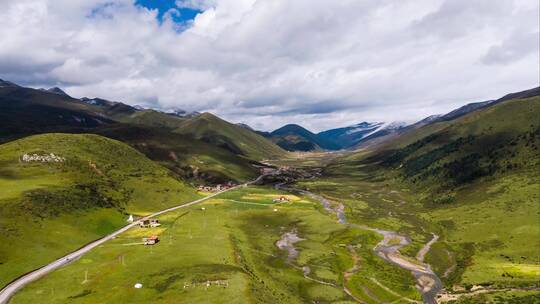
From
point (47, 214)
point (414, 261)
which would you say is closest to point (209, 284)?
point (414, 261)

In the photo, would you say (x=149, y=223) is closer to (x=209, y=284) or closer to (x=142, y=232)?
(x=142, y=232)

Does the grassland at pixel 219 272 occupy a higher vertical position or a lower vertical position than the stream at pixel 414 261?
higher

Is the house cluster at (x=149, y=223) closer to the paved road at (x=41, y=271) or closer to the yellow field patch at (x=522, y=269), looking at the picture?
the paved road at (x=41, y=271)

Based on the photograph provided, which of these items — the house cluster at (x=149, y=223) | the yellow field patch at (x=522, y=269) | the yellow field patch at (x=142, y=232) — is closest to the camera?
the yellow field patch at (x=522, y=269)

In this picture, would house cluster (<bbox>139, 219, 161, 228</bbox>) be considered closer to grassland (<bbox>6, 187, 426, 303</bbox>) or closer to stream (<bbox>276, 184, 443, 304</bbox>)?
grassland (<bbox>6, 187, 426, 303</bbox>)

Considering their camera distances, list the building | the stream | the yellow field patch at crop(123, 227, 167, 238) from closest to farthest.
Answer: the stream, the building, the yellow field patch at crop(123, 227, 167, 238)

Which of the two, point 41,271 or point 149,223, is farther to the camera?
point 149,223

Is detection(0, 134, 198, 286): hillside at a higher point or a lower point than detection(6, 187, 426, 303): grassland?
higher

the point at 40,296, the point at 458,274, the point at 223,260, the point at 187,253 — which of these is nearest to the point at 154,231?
the point at 187,253

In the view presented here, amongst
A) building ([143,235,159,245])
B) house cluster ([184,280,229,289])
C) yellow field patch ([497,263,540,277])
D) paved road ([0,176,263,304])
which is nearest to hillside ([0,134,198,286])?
paved road ([0,176,263,304])

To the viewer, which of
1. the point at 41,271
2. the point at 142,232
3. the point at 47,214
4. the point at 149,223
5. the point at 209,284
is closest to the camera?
the point at 209,284

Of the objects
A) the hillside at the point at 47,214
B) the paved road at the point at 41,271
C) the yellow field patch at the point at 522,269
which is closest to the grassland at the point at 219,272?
the paved road at the point at 41,271
